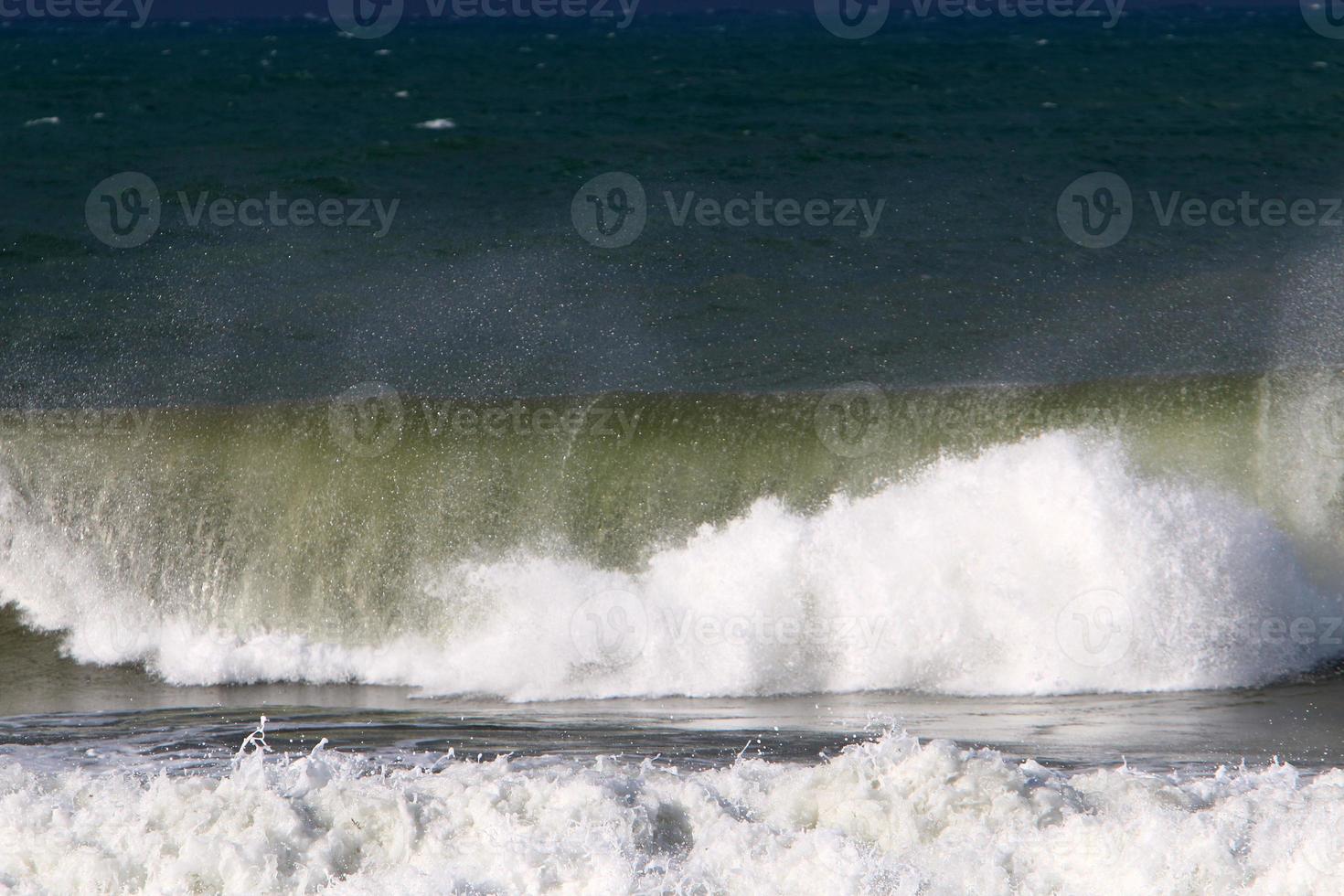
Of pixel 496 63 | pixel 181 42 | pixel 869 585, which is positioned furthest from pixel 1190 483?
pixel 181 42

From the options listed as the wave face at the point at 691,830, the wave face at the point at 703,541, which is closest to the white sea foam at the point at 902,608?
the wave face at the point at 703,541

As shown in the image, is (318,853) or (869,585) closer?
(318,853)

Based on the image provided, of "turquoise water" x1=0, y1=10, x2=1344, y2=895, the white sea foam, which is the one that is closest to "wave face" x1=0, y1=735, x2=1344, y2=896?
"turquoise water" x1=0, y1=10, x2=1344, y2=895

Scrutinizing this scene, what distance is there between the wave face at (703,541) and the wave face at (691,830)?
2623 mm

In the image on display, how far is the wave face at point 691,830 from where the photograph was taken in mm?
4703

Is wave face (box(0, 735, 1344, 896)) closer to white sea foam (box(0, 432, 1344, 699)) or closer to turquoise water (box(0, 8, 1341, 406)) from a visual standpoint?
white sea foam (box(0, 432, 1344, 699))

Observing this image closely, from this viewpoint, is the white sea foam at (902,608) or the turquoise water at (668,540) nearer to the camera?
the turquoise water at (668,540)

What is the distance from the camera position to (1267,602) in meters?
7.94

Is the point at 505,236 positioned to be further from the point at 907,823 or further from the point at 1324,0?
the point at 1324,0

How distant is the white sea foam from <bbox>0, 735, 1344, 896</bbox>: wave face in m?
2.55

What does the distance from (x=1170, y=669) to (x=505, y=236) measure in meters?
11.1

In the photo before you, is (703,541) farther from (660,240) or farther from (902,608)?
(660,240)

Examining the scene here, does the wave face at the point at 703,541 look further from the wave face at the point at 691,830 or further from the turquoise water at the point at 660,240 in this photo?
the wave face at the point at 691,830

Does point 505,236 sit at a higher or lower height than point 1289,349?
higher
